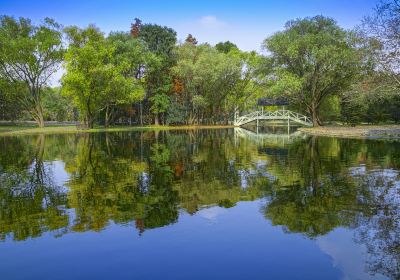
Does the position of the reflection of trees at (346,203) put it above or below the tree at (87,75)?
below

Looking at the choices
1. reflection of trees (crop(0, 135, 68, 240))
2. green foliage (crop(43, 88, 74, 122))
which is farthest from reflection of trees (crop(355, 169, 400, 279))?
green foliage (crop(43, 88, 74, 122))

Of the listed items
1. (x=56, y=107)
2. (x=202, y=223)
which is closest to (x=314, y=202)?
(x=202, y=223)

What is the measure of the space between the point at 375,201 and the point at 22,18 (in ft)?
187

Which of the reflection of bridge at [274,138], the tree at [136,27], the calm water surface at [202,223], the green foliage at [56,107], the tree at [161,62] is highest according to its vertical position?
the tree at [136,27]

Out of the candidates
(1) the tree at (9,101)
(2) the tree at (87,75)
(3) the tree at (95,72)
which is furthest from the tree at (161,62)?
(1) the tree at (9,101)

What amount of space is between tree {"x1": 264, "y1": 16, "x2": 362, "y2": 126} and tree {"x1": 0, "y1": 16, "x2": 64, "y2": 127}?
101ft

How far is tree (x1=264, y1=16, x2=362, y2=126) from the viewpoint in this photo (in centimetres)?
4516

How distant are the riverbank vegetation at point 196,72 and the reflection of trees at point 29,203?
88.6 ft

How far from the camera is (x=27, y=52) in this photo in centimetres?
5197

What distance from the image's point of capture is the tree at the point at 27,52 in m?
51.1

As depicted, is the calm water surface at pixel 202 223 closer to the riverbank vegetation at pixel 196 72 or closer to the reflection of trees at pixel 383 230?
the reflection of trees at pixel 383 230

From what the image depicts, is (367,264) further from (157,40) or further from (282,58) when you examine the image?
(157,40)

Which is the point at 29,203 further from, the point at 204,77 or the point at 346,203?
the point at 204,77

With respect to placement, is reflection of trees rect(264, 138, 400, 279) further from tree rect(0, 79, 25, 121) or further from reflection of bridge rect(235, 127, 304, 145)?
tree rect(0, 79, 25, 121)
